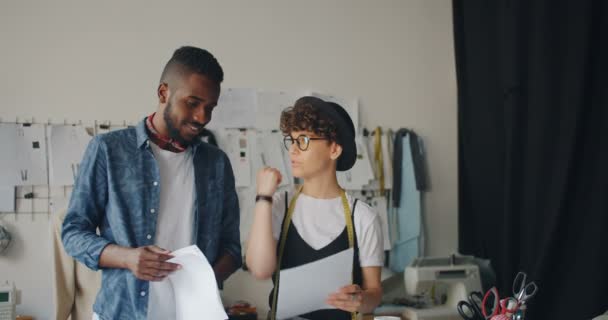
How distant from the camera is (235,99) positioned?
2857 millimetres

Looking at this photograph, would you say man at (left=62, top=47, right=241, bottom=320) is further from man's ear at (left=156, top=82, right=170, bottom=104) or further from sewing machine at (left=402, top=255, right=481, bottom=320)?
sewing machine at (left=402, top=255, right=481, bottom=320)

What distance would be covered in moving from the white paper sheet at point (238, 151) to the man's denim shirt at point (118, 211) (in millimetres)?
1644

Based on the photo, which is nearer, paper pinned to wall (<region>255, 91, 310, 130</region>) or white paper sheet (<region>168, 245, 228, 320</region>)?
white paper sheet (<region>168, 245, 228, 320</region>)

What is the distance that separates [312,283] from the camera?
1.12 meters

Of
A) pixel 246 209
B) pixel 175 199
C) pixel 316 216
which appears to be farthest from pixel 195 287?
pixel 246 209

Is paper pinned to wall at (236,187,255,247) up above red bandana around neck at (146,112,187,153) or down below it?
below

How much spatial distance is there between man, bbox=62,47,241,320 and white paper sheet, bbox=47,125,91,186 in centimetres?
160

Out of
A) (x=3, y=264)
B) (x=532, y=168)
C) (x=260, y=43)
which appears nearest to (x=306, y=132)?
(x=532, y=168)

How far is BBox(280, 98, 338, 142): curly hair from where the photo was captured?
1219 millimetres

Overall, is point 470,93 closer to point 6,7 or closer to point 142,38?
point 142,38

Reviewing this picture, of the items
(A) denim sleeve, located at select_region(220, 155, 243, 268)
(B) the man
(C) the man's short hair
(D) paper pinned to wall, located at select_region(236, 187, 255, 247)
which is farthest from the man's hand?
(D) paper pinned to wall, located at select_region(236, 187, 255, 247)

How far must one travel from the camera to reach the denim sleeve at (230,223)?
1.25 meters

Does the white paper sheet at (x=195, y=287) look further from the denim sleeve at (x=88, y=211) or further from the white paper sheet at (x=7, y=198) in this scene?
the white paper sheet at (x=7, y=198)

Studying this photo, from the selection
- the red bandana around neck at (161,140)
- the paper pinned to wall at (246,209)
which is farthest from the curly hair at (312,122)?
the paper pinned to wall at (246,209)
